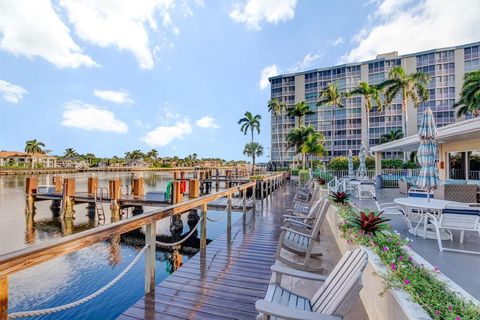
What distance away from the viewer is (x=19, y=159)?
6894cm

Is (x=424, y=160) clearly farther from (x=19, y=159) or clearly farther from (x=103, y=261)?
(x=19, y=159)

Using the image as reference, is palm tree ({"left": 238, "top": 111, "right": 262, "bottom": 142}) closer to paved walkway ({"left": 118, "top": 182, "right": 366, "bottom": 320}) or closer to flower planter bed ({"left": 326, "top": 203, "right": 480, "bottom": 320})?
paved walkway ({"left": 118, "top": 182, "right": 366, "bottom": 320})

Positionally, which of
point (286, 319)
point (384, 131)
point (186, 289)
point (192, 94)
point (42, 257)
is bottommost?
point (186, 289)

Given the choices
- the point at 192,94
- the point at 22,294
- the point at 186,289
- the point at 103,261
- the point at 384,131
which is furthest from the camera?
the point at 192,94

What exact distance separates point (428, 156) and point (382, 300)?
4516mm

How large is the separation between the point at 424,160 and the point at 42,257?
659cm

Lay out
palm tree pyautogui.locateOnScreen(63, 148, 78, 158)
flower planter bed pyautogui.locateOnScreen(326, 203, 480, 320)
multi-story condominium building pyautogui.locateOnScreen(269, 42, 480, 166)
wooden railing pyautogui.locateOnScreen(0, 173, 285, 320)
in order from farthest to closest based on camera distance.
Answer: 1. palm tree pyautogui.locateOnScreen(63, 148, 78, 158)
2. multi-story condominium building pyautogui.locateOnScreen(269, 42, 480, 166)
3. flower planter bed pyautogui.locateOnScreen(326, 203, 480, 320)
4. wooden railing pyautogui.locateOnScreen(0, 173, 285, 320)

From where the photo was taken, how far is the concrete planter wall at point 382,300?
5.29ft

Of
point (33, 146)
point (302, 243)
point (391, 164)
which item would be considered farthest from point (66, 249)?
point (33, 146)

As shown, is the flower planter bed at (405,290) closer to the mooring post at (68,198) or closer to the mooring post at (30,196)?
the mooring post at (68,198)

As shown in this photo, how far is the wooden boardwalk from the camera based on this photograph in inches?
105

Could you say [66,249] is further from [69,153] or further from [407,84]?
[69,153]

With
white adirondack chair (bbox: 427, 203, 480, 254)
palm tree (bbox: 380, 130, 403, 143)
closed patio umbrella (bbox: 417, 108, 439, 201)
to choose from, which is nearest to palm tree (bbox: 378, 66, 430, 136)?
palm tree (bbox: 380, 130, 403, 143)

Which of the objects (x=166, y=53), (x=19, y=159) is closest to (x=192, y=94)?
(x=166, y=53)
